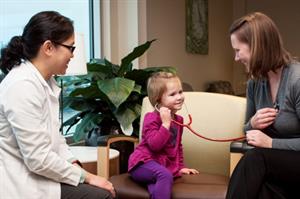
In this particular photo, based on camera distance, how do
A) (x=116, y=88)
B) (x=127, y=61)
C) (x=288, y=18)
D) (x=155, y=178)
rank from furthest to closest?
(x=288, y=18)
(x=127, y=61)
(x=116, y=88)
(x=155, y=178)

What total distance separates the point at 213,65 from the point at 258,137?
144 inches

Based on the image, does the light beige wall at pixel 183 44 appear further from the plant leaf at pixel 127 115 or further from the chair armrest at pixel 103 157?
the chair armrest at pixel 103 157

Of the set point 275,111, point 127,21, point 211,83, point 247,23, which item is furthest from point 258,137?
point 211,83

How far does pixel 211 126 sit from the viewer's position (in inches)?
93.8

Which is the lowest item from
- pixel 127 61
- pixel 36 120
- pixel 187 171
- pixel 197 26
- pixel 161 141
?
pixel 187 171

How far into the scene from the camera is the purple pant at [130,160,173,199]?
195cm

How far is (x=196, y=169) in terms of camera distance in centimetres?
242

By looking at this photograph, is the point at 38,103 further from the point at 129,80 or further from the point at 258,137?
the point at 129,80

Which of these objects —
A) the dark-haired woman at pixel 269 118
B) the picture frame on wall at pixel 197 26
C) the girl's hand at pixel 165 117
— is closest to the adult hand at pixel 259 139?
the dark-haired woman at pixel 269 118

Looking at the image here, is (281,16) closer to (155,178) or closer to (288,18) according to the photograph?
(288,18)

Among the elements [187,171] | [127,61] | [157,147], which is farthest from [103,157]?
[127,61]

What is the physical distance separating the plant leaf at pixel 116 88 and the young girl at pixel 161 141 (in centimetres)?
51

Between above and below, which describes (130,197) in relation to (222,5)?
below

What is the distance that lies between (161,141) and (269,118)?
52cm
